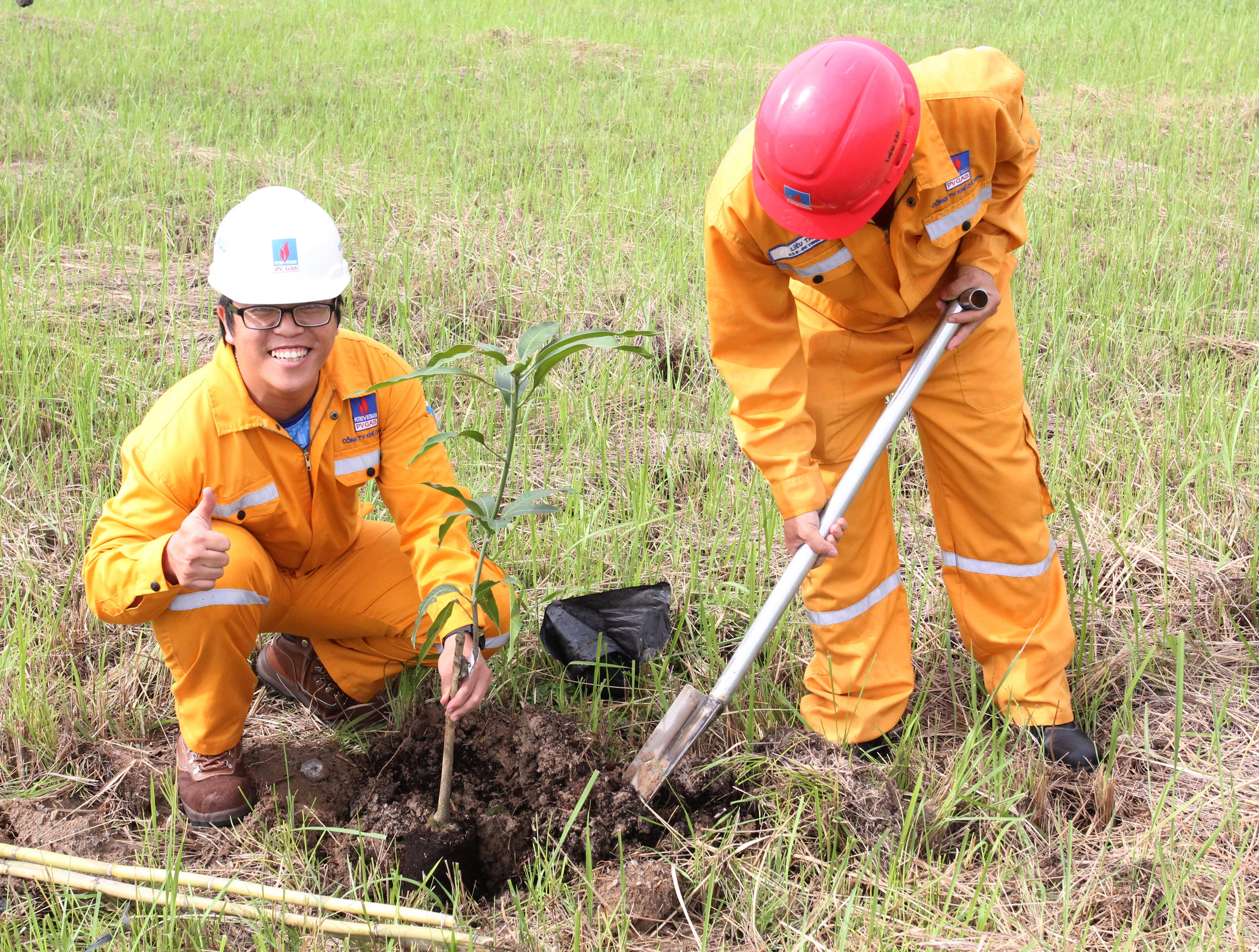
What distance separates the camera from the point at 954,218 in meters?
1.91

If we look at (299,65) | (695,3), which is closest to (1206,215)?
(299,65)

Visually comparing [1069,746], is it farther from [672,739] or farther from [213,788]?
[213,788]

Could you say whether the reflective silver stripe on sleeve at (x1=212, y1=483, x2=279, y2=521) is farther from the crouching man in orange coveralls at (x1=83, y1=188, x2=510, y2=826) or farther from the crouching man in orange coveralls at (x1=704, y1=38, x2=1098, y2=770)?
the crouching man in orange coveralls at (x1=704, y1=38, x2=1098, y2=770)

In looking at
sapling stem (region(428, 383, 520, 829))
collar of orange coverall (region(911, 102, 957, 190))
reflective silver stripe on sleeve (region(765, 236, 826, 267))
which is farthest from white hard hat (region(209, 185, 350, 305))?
collar of orange coverall (region(911, 102, 957, 190))

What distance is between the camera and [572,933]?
1698 mm

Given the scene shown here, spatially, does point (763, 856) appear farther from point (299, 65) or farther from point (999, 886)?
point (299, 65)

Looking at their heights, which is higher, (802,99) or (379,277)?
(802,99)

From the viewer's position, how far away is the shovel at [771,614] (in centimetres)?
194

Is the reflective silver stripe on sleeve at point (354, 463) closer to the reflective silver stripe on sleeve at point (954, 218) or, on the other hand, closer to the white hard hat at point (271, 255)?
the white hard hat at point (271, 255)

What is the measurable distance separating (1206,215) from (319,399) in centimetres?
421

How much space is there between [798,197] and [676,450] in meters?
1.40

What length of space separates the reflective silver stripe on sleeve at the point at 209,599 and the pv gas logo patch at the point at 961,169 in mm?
1563

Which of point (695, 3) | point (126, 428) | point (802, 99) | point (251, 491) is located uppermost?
point (695, 3)

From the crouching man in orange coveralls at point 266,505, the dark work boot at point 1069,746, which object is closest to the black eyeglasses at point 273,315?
the crouching man in orange coveralls at point 266,505
